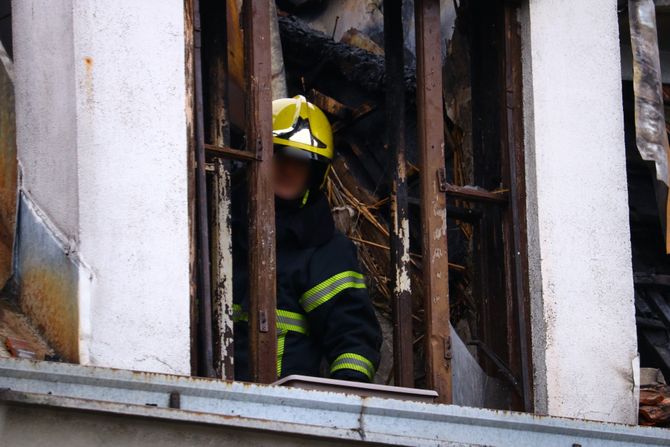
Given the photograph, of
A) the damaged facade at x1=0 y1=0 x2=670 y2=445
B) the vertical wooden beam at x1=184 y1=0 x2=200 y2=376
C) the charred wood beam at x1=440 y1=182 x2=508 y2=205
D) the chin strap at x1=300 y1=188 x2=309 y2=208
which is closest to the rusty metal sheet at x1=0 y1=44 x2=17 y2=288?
the damaged facade at x1=0 y1=0 x2=670 y2=445

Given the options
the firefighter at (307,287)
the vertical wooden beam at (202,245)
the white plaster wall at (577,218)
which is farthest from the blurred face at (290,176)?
the vertical wooden beam at (202,245)

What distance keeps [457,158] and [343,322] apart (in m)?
1.56

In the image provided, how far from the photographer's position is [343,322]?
5938 millimetres

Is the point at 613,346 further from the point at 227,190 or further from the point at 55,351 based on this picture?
the point at 55,351

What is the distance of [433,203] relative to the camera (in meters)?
5.78

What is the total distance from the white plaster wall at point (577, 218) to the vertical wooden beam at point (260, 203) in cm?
124

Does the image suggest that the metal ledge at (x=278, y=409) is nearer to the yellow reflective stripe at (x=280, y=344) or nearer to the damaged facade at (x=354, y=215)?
the damaged facade at (x=354, y=215)

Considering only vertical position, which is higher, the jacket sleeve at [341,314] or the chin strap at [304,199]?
the chin strap at [304,199]

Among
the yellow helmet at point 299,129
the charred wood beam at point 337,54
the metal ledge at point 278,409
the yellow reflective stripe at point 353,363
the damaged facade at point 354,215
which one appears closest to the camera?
→ the metal ledge at point 278,409

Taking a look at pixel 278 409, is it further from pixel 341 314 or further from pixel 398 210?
pixel 398 210

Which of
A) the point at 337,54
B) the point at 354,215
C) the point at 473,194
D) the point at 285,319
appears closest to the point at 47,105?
the point at 285,319

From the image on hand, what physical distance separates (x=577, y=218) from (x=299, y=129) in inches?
51.3

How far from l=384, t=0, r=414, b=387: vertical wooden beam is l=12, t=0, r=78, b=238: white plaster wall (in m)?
1.64

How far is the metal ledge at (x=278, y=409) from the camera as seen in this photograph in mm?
4270
